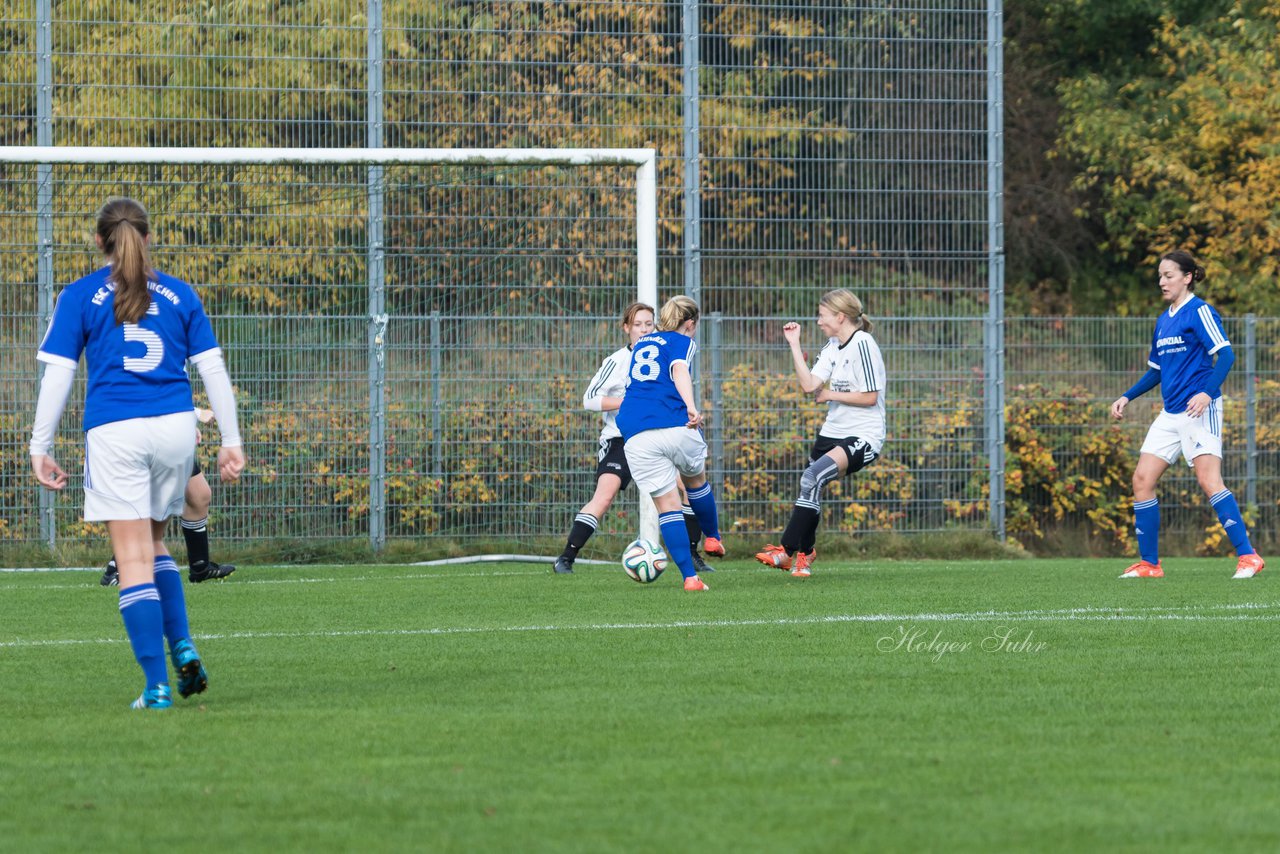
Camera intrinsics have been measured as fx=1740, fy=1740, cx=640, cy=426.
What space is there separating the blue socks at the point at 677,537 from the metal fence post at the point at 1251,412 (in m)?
8.17

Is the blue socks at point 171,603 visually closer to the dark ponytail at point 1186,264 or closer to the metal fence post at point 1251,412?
the dark ponytail at point 1186,264

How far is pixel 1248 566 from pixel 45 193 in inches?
373

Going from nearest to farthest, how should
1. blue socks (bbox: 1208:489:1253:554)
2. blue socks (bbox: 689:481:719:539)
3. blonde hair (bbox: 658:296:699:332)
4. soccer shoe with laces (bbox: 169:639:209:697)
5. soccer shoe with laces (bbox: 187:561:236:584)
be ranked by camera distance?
soccer shoe with laces (bbox: 169:639:209:697)
blonde hair (bbox: 658:296:699:332)
soccer shoe with laces (bbox: 187:561:236:584)
blue socks (bbox: 1208:489:1253:554)
blue socks (bbox: 689:481:719:539)

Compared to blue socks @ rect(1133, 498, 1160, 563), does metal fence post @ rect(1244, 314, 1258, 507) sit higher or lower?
higher

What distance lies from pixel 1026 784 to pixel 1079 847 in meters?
0.65

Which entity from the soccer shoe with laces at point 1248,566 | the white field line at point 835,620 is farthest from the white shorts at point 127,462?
the soccer shoe with laces at point 1248,566

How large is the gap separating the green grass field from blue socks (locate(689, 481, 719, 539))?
2334mm

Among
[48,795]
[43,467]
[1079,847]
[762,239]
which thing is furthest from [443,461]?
[1079,847]

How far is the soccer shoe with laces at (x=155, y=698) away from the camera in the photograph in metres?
5.89

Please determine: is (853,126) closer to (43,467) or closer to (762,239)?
(762,239)

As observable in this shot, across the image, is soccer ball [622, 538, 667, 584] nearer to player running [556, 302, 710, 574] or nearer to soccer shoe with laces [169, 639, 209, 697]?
player running [556, 302, 710, 574]

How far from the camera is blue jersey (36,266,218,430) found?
19.2ft

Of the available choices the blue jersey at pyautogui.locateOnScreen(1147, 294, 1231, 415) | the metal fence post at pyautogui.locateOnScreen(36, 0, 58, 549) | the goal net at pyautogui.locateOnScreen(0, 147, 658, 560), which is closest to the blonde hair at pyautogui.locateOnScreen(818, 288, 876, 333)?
the blue jersey at pyautogui.locateOnScreen(1147, 294, 1231, 415)

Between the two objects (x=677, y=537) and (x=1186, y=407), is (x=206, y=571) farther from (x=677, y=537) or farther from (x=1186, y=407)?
(x=1186, y=407)
